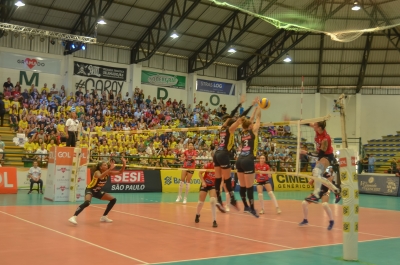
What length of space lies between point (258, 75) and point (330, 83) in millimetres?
5819

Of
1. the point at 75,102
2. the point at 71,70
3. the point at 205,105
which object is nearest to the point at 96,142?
the point at 75,102

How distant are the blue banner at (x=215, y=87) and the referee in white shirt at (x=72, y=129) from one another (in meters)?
21.4

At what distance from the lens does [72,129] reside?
54.4 ft

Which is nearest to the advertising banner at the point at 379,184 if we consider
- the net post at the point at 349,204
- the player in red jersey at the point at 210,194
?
the player in red jersey at the point at 210,194

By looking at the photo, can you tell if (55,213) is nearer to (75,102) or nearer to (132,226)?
(132,226)

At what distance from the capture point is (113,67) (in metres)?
33.1

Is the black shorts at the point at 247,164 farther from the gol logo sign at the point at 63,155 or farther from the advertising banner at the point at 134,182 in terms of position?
the advertising banner at the point at 134,182

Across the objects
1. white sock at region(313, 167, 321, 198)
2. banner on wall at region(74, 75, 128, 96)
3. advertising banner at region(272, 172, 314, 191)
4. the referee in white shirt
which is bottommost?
advertising banner at region(272, 172, 314, 191)

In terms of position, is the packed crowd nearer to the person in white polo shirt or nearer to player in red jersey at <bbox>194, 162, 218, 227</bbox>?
the person in white polo shirt

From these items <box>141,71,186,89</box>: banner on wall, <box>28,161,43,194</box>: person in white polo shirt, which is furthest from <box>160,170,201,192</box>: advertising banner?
<box>141,71,186,89</box>: banner on wall

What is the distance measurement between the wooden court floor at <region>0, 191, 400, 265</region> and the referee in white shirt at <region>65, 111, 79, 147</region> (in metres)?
3.67

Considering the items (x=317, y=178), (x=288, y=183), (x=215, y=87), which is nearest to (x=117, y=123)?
(x=288, y=183)

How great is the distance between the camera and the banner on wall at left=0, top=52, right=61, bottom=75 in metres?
28.9

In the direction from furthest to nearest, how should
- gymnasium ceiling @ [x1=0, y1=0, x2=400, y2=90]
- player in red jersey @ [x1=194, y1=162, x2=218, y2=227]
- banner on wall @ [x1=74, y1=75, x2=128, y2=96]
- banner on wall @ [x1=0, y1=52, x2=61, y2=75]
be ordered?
banner on wall @ [x1=74, y1=75, x2=128, y2=96]
banner on wall @ [x1=0, y1=52, x2=61, y2=75]
gymnasium ceiling @ [x1=0, y1=0, x2=400, y2=90]
player in red jersey @ [x1=194, y1=162, x2=218, y2=227]
